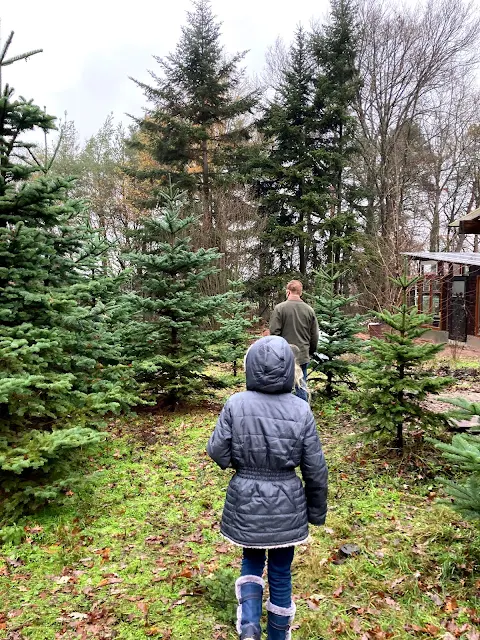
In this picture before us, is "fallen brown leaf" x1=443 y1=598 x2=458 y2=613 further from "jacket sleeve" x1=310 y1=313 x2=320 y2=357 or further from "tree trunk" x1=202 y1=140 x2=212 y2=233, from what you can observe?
"tree trunk" x1=202 y1=140 x2=212 y2=233

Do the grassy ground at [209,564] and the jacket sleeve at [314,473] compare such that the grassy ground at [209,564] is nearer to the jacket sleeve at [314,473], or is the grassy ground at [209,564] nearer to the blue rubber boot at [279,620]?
the blue rubber boot at [279,620]

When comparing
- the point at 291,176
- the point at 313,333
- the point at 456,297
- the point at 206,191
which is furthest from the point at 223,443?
the point at 291,176

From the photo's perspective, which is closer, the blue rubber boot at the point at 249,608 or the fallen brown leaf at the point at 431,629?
the blue rubber boot at the point at 249,608

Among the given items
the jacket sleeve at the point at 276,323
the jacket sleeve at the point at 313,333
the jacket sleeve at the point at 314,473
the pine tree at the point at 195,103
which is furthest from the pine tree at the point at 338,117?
the jacket sleeve at the point at 314,473

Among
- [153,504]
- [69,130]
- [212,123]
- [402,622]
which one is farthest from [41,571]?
[69,130]

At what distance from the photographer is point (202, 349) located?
7.42 metres

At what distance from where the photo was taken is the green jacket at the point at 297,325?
20.9 ft

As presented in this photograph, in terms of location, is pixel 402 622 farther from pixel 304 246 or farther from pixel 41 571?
pixel 304 246

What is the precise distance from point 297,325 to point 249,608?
14.0 feet

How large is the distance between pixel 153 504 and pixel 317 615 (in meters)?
2.14

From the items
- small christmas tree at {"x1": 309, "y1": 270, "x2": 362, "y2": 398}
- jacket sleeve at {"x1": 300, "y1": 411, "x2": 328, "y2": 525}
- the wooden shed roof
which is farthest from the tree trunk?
jacket sleeve at {"x1": 300, "y1": 411, "x2": 328, "y2": 525}

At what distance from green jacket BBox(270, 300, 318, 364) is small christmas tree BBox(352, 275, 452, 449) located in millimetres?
1384

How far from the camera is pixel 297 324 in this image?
636 cm

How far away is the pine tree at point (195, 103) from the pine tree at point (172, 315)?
13.4 m
